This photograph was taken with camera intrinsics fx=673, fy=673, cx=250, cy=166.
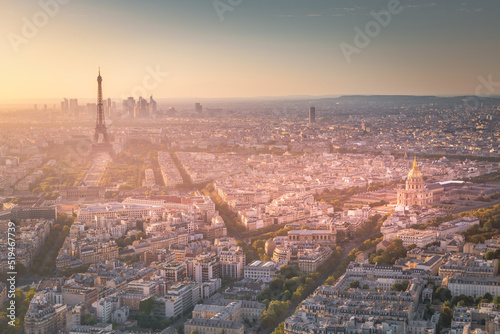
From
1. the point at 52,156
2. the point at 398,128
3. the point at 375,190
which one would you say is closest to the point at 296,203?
the point at 375,190

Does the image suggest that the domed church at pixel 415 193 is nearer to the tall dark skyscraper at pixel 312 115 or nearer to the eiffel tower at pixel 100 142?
the eiffel tower at pixel 100 142

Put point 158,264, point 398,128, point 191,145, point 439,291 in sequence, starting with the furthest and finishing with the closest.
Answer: point 398,128
point 191,145
point 158,264
point 439,291

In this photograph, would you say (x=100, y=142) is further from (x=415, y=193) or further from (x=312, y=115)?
(x=312, y=115)

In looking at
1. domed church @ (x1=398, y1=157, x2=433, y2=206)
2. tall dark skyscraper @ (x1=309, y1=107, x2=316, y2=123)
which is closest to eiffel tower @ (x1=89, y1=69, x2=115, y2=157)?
domed church @ (x1=398, y1=157, x2=433, y2=206)

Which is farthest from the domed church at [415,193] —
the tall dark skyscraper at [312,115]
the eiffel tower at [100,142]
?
the tall dark skyscraper at [312,115]

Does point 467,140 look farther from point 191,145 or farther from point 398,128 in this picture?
point 191,145

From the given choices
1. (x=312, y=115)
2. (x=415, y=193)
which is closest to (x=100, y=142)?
(x=415, y=193)

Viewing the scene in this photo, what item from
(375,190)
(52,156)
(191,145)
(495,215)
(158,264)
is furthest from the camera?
(191,145)

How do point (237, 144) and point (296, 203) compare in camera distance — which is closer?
point (296, 203)
